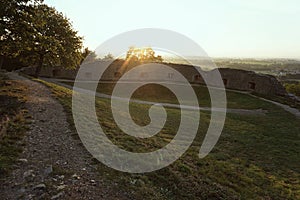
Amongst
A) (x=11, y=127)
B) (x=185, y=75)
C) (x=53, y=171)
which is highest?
(x=185, y=75)

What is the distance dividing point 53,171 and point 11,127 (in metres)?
3.13

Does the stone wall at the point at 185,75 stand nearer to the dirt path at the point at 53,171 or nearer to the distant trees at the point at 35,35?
the distant trees at the point at 35,35

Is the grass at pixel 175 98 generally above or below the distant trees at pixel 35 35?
below

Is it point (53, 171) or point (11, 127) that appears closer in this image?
point (53, 171)

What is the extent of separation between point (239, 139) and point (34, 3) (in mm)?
12320

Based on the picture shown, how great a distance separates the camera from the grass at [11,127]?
6.34m

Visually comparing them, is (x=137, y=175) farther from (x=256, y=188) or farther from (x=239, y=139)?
(x=239, y=139)

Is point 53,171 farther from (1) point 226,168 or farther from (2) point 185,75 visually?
(2) point 185,75

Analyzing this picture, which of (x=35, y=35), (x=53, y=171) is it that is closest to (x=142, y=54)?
(x=35, y=35)

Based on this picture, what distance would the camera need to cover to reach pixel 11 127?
8.26m

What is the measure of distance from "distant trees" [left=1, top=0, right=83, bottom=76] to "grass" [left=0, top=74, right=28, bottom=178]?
8.15 ft

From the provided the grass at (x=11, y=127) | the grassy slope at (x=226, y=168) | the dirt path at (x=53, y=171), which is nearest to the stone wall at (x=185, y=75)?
the grassy slope at (x=226, y=168)

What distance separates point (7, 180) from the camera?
18.6ft

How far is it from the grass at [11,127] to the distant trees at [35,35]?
2.48 meters
